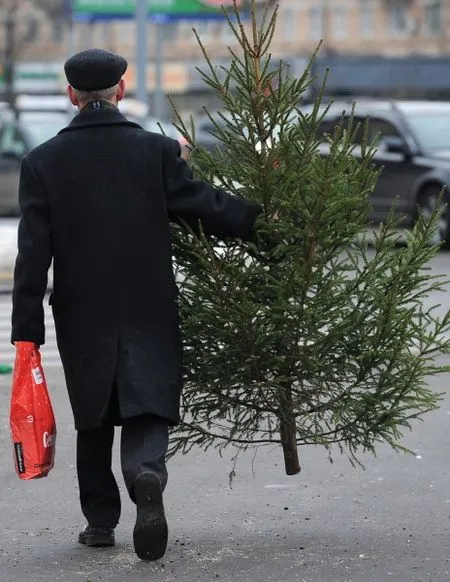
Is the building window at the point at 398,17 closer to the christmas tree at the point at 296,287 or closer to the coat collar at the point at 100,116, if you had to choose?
the christmas tree at the point at 296,287

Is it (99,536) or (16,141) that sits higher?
(16,141)

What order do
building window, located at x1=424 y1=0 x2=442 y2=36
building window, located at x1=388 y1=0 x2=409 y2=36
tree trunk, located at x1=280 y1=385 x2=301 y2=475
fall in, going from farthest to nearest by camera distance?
building window, located at x1=388 y1=0 x2=409 y2=36
building window, located at x1=424 y1=0 x2=442 y2=36
tree trunk, located at x1=280 y1=385 x2=301 y2=475

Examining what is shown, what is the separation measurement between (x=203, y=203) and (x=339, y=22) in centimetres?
8051

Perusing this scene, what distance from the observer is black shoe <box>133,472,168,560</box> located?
16.6ft

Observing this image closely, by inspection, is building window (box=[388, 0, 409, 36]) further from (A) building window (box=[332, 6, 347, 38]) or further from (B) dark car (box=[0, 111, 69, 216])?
(B) dark car (box=[0, 111, 69, 216])

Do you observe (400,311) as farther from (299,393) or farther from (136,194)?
(136,194)

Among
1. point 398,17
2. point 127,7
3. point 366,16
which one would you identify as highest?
point 366,16

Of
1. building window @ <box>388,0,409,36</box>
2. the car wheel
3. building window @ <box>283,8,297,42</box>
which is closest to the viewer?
the car wheel

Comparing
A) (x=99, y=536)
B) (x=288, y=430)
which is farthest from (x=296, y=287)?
(x=99, y=536)

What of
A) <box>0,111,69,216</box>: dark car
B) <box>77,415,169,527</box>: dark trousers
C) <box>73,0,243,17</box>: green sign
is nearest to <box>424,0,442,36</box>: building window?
<box>73,0,243,17</box>: green sign

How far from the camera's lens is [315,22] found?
85938 mm

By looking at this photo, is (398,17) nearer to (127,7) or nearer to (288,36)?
(288,36)

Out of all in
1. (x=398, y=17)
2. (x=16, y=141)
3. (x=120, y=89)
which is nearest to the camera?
(x=120, y=89)

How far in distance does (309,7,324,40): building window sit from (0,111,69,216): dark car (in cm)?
6017
